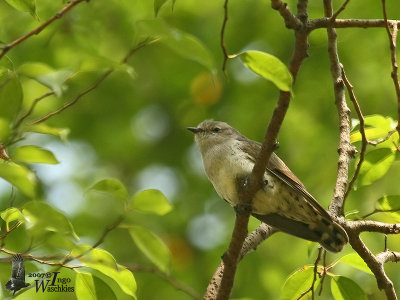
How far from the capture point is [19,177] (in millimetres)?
2266

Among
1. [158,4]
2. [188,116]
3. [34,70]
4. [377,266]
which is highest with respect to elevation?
[158,4]

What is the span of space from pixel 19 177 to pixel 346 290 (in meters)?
2.06

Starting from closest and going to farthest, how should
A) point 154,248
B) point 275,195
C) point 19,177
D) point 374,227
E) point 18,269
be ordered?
point 19,177 → point 154,248 → point 18,269 → point 374,227 → point 275,195

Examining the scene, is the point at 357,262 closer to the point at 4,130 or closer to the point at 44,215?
the point at 44,215

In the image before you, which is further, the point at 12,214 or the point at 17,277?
the point at 17,277

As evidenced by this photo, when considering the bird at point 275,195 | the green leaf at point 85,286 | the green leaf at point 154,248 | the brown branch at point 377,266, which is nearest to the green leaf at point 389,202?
the brown branch at point 377,266

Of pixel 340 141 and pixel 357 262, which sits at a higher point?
pixel 340 141

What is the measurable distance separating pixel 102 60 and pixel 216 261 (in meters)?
5.23

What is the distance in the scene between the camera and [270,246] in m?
7.16

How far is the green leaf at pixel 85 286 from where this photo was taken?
9.59ft

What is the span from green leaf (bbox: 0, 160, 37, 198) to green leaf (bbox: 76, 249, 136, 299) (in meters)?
0.51

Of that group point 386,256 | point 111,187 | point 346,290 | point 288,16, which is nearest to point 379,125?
point 386,256

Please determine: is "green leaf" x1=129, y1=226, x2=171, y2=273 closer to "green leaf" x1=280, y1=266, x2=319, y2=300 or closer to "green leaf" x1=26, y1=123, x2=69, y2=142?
"green leaf" x1=26, y1=123, x2=69, y2=142

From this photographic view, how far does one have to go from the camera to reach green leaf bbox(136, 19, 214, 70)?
2174 millimetres
